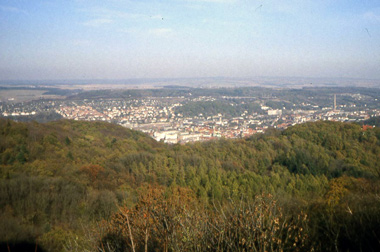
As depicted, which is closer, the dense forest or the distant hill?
the dense forest

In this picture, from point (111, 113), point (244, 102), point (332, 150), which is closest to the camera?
point (332, 150)

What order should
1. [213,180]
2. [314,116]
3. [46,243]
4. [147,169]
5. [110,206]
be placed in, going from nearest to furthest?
[46,243] → [110,206] → [213,180] → [147,169] → [314,116]

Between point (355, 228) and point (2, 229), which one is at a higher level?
point (355, 228)

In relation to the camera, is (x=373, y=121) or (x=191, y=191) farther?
(x=373, y=121)

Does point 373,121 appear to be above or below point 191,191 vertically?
above

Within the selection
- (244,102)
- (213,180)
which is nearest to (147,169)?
(213,180)

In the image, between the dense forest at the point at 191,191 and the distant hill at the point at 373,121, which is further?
the distant hill at the point at 373,121

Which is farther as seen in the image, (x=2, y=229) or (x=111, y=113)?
(x=111, y=113)

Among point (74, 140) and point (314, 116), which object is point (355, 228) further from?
point (314, 116)
